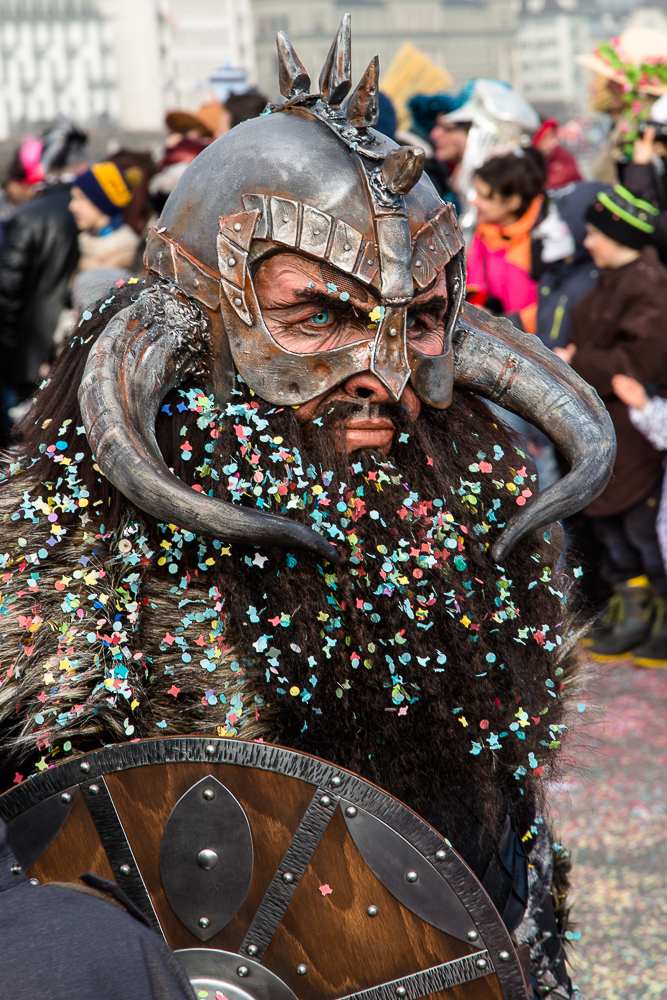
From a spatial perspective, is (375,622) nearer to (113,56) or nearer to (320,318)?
(320,318)

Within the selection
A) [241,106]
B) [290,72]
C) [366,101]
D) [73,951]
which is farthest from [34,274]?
[73,951]

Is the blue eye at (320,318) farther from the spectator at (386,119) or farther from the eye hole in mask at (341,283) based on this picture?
the spectator at (386,119)

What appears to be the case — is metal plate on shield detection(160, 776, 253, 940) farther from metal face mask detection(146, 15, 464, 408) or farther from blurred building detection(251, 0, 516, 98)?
blurred building detection(251, 0, 516, 98)

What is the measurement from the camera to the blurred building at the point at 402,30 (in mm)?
13961

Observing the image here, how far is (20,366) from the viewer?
6.58 m

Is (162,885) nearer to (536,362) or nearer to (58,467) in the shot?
(58,467)

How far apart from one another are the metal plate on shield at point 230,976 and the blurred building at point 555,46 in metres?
14.7

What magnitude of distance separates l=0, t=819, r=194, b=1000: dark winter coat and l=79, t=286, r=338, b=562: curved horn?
1.99ft

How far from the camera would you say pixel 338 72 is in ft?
5.73

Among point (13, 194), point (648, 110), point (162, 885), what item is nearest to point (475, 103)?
point (648, 110)

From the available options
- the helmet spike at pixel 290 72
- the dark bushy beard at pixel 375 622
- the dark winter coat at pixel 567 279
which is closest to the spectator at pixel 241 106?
the dark winter coat at pixel 567 279

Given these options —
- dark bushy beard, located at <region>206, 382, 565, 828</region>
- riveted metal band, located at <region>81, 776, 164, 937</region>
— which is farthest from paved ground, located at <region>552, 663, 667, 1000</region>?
riveted metal band, located at <region>81, 776, 164, 937</region>

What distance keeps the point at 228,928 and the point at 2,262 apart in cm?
563

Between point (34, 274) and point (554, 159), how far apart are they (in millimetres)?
3752
